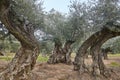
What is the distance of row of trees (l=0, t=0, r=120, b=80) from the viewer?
12523 mm

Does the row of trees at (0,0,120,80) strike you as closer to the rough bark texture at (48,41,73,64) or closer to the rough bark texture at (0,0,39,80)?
the rough bark texture at (0,0,39,80)

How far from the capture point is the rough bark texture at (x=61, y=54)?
1022 inches

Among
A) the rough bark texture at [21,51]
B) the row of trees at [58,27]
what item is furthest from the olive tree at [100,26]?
the rough bark texture at [21,51]

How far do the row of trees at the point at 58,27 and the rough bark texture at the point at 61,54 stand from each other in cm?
244

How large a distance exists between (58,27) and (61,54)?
459cm

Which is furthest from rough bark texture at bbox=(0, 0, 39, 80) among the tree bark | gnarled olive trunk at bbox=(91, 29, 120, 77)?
gnarled olive trunk at bbox=(91, 29, 120, 77)

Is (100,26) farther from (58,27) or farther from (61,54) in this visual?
(61,54)

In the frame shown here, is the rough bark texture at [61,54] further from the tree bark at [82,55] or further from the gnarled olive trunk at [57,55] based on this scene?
the tree bark at [82,55]

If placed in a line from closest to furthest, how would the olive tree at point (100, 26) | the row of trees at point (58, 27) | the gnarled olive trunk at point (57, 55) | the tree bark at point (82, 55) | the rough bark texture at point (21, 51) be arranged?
1. the rough bark texture at point (21, 51)
2. the row of trees at point (58, 27)
3. the olive tree at point (100, 26)
4. the tree bark at point (82, 55)
5. the gnarled olive trunk at point (57, 55)

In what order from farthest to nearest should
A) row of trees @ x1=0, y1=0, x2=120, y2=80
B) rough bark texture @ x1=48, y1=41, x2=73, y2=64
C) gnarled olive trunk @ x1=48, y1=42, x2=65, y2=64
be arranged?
rough bark texture @ x1=48, y1=41, x2=73, y2=64, gnarled olive trunk @ x1=48, y1=42, x2=65, y2=64, row of trees @ x1=0, y1=0, x2=120, y2=80

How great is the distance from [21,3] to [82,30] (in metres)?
9.25

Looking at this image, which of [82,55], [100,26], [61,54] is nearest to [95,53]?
[82,55]

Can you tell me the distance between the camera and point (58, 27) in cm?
2317

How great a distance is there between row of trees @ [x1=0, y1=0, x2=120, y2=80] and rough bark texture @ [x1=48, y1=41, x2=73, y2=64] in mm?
2439
